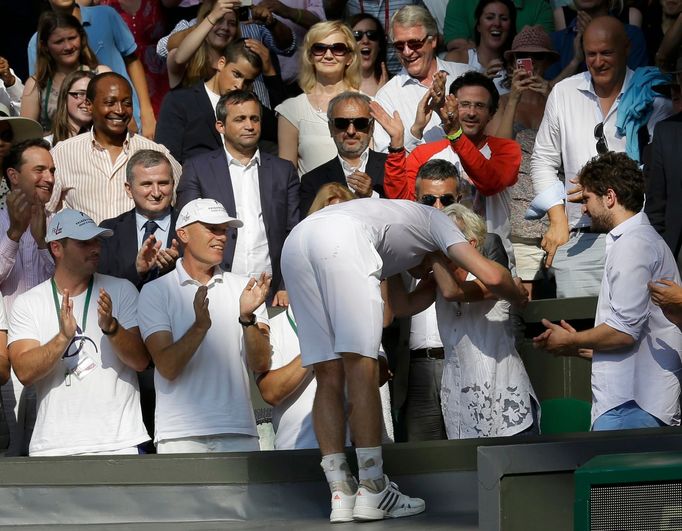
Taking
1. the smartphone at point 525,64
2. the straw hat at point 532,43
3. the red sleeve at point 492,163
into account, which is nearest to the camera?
the red sleeve at point 492,163

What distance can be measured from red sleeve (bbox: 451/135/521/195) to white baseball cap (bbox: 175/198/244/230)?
1.74 metres

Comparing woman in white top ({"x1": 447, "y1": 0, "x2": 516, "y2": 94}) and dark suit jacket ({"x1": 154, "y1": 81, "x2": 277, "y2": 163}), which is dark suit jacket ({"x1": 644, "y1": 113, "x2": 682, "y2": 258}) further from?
dark suit jacket ({"x1": 154, "y1": 81, "x2": 277, "y2": 163})

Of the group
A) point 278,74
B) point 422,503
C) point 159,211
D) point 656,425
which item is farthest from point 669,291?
point 278,74

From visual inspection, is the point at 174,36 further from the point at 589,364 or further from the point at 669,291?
the point at 669,291

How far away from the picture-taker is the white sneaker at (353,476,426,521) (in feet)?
19.8

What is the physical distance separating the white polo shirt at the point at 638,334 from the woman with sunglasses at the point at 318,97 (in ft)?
11.0

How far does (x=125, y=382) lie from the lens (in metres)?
7.41

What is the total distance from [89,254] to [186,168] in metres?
1.57

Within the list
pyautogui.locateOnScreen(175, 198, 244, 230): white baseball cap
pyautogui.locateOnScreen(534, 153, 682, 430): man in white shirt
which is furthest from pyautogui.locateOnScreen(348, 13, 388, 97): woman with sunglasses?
pyautogui.locateOnScreen(534, 153, 682, 430): man in white shirt

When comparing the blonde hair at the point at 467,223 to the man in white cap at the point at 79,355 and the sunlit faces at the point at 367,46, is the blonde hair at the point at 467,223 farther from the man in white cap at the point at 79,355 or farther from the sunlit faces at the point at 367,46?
the sunlit faces at the point at 367,46

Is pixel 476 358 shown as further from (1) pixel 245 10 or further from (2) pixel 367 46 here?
(1) pixel 245 10

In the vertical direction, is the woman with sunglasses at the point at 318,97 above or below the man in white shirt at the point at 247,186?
above

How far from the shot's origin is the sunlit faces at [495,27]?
10867mm

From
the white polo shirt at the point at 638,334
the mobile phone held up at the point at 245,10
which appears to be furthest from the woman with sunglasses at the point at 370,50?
the white polo shirt at the point at 638,334
